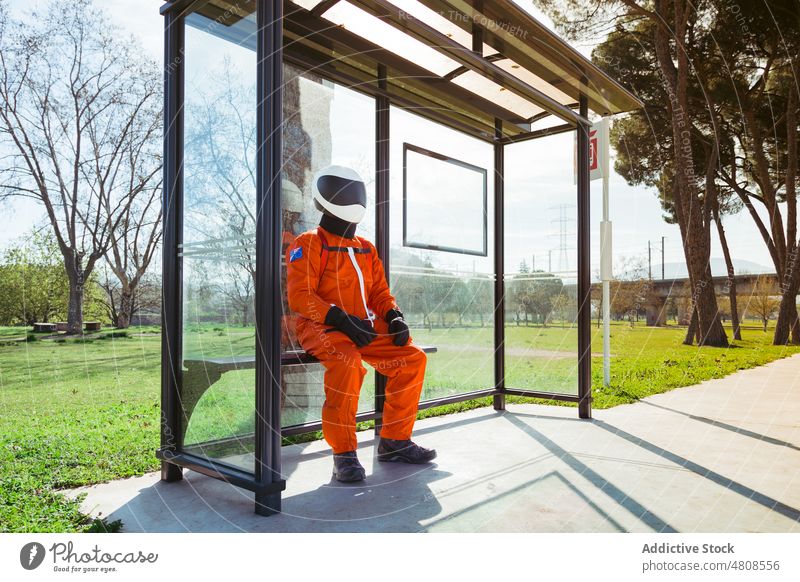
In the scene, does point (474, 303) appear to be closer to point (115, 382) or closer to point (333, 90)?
point (333, 90)

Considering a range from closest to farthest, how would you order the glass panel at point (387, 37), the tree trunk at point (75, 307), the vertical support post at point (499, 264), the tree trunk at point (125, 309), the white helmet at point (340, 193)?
the white helmet at point (340, 193), the glass panel at point (387, 37), the vertical support post at point (499, 264), the tree trunk at point (75, 307), the tree trunk at point (125, 309)

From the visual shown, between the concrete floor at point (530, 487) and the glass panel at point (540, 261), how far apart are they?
3.94ft

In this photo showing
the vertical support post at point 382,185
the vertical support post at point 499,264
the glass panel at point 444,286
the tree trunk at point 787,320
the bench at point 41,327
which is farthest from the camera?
the tree trunk at point 787,320

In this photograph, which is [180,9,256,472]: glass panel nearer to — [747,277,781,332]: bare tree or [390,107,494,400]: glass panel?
[390,107,494,400]: glass panel

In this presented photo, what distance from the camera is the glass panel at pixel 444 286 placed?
4.98m

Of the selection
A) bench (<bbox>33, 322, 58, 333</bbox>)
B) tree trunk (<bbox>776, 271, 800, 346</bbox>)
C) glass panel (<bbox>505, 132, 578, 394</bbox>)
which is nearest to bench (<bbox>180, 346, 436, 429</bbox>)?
glass panel (<bbox>505, 132, 578, 394</bbox>)

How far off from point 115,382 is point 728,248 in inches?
577

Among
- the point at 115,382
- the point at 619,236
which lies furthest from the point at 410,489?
the point at 115,382

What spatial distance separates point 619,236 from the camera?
5926 millimetres

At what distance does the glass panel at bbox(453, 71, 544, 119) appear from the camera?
475cm

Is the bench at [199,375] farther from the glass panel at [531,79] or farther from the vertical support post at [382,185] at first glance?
the glass panel at [531,79]

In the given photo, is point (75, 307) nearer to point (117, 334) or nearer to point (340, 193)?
point (117, 334)

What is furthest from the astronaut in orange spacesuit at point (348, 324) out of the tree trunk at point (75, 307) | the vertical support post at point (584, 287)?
the tree trunk at point (75, 307)

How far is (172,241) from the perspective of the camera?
10.5 feet
